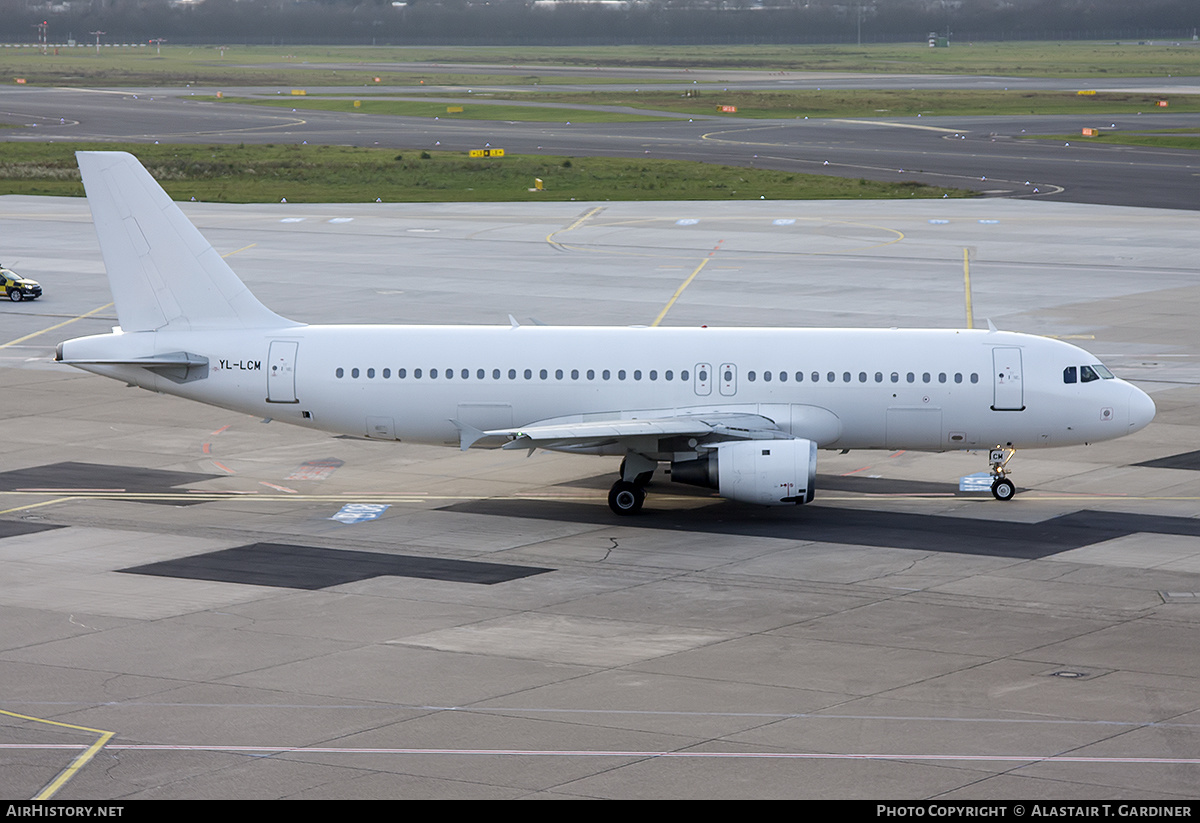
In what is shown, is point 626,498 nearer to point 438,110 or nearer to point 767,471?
point 767,471

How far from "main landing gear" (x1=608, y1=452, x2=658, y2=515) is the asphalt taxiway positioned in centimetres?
59

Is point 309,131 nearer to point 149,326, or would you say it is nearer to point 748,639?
point 149,326

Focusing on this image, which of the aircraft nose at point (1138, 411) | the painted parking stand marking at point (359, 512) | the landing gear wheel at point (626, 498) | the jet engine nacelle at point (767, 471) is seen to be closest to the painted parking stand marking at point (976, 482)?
the aircraft nose at point (1138, 411)

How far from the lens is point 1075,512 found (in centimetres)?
3675

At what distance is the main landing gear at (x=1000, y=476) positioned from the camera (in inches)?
1496

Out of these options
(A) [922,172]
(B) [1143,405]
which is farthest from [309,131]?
(B) [1143,405]

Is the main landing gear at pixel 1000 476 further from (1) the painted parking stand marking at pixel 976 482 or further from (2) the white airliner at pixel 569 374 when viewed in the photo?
(1) the painted parking stand marking at pixel 976 482

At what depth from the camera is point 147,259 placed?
1487 inches

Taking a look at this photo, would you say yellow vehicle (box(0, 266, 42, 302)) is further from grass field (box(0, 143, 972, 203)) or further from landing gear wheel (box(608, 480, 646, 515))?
landing gear wheel (box(608, 480, 646, 515))

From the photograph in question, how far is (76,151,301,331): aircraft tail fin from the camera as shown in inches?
1481

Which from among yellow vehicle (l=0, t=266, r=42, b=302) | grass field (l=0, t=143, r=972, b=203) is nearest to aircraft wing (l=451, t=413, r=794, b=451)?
yellow vehicle (l=0, t=266, r=42, b=302)

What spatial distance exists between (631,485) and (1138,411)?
12.5 m

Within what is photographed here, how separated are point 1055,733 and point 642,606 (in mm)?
9089

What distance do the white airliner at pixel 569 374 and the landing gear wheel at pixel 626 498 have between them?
1.9 inches
